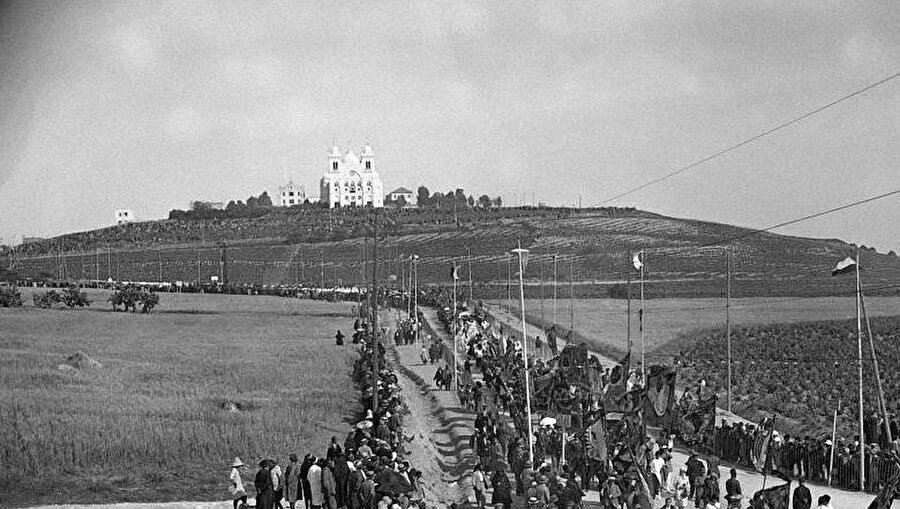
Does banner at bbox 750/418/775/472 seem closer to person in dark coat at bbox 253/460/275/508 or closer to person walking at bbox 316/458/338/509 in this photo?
person walking at bbox 316/458/338/509

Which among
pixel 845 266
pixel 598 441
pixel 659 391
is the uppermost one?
pixel 845 266

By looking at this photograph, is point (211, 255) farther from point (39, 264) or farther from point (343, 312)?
point (343, 312)

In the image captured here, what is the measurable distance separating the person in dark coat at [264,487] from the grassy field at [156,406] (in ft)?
15.1

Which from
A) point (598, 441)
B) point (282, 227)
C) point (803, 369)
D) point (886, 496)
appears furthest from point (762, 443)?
point (282, 227)

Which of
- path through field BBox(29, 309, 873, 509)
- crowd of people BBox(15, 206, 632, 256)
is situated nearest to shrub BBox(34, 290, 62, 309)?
path through field BBox(29, 309, 873, 509)

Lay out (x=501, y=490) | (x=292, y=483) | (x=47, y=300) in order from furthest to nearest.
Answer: (x=47, y=300)
(x=292, y=483)
(x=501, y=490)

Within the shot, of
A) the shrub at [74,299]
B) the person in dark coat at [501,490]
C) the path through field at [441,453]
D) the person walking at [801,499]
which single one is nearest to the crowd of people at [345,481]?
the person in dark coat at [501,490]

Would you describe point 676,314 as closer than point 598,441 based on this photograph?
No

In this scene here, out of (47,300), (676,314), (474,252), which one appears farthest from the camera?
(474,252)

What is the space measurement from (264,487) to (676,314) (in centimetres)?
5680

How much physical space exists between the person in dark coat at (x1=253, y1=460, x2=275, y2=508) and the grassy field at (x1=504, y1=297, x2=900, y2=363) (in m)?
36.0

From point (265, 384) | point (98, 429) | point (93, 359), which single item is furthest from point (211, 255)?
point (98, 429)

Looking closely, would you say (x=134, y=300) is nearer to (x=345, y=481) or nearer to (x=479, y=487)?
(x=479, y=487)

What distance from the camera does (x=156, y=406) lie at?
33.9 m
